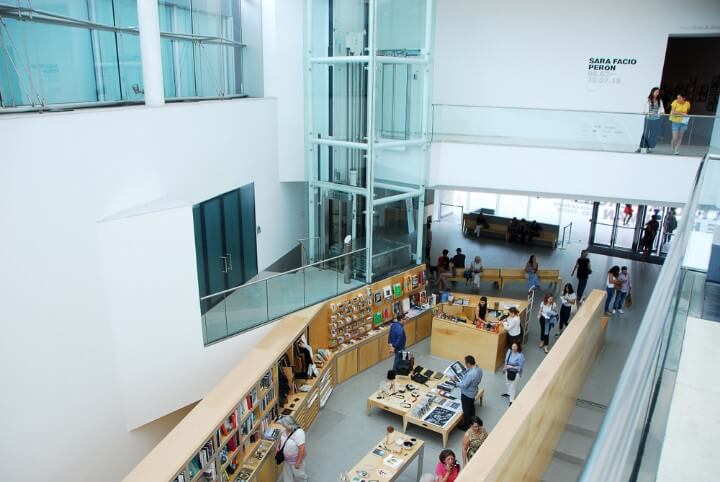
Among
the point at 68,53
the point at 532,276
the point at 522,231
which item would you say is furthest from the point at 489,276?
the point at 68,53

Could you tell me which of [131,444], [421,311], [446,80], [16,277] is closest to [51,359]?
[16,277]

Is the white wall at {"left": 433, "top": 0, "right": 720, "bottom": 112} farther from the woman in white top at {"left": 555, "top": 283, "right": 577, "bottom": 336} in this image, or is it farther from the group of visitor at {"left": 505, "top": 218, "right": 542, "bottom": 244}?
the group of visitor at {"left": 505, "top": 218, "right": 542, "bottom": 244}

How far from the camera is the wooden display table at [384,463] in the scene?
7438 millimetres

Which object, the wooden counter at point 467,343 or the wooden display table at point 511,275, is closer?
the wooden counter at point 467,343

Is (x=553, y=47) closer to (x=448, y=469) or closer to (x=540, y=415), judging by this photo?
(x=540, y=415)

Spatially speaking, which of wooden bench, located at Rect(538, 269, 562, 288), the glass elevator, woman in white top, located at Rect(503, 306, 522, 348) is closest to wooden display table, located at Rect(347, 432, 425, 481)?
woman in white top, located at Rect(503, 306, 522, 348)

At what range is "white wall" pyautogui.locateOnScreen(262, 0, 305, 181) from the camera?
1234cm

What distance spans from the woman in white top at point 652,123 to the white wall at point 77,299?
30.9 feet

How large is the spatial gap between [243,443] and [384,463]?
1.96 m

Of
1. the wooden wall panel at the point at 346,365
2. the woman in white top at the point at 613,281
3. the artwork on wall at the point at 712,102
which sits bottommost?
the wooden wall panel at the point at 346,365

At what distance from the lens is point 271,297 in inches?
401

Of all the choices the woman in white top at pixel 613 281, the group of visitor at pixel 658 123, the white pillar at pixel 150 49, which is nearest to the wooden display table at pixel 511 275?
the woman in white top at pixel 613 281

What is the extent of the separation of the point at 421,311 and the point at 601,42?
8.28 m

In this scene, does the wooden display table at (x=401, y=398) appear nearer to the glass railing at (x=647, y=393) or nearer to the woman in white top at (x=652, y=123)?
the glass railing at (x=647, y=393)
